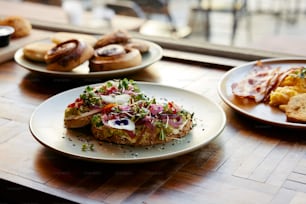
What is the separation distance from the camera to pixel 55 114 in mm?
975

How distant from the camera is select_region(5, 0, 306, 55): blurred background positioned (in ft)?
8.96

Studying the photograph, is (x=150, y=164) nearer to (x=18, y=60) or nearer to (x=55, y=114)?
(x=55, y=114)

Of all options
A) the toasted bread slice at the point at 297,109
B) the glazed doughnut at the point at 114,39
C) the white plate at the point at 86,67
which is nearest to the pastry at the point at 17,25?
the white plate at the point at 86,67

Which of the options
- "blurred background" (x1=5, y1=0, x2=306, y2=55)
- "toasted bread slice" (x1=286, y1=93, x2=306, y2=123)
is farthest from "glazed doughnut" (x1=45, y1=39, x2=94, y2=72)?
"blurred background" (x1=5, y1=0, x2=306, y2=55)

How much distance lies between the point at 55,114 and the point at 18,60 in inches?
13.8

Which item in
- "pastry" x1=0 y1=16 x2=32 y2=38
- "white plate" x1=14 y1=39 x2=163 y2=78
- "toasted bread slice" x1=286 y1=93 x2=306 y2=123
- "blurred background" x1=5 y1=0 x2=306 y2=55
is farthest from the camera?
"blurred background" x1=5 y1=0 x2=306 y2=55

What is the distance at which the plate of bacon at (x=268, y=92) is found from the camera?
961 millimetres

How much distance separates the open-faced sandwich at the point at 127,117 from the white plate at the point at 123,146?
1 cm

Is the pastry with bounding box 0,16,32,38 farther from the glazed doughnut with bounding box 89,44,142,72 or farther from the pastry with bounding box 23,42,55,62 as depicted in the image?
the glazed doughnut with bounding box 89,44,142,72

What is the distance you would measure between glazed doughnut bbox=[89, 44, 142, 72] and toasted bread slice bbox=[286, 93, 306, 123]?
1.31 feet

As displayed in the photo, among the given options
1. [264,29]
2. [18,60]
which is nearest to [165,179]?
[18,60]

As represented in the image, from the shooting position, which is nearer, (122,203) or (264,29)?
(122,203)

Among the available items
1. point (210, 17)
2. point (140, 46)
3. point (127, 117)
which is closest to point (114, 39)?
point (140, 46)

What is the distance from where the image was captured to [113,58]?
3.95ft
